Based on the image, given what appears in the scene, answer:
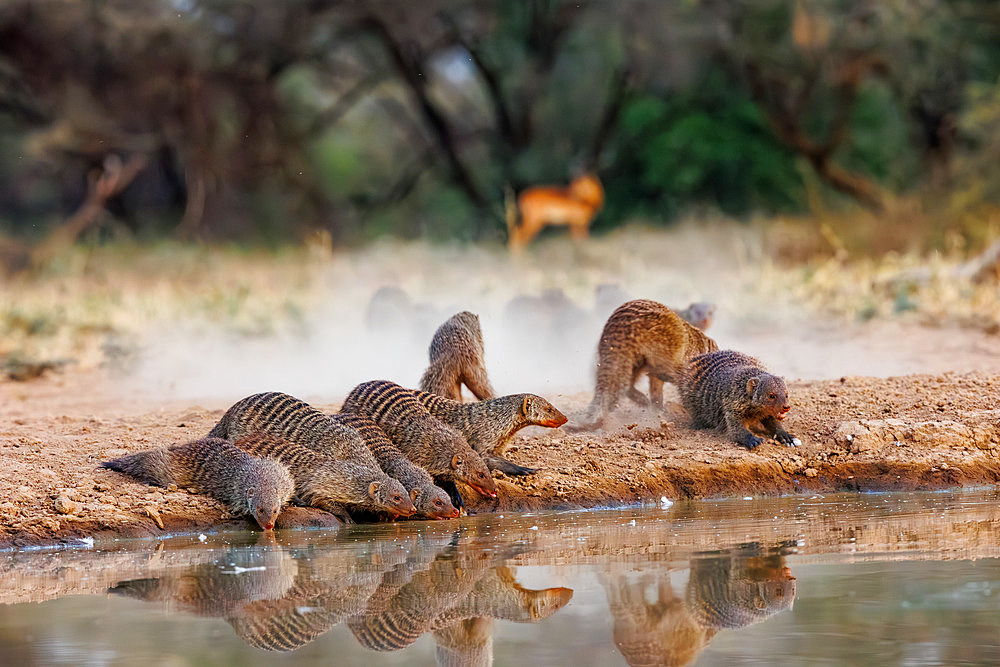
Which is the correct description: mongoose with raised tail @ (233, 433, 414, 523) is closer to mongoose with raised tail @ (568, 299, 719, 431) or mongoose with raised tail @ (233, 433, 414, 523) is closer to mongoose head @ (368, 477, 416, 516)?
mongoose head @ (368, 477, 416, 516)

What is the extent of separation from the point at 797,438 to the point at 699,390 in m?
0.62

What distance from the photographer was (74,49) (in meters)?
17.7

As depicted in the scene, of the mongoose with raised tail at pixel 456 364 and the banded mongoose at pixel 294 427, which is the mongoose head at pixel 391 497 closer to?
the banded mongoose at pixel 294 427

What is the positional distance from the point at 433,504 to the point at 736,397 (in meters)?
1.86

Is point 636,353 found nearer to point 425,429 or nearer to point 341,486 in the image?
point 425,429

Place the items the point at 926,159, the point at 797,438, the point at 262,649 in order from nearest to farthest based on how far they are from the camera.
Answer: the point at 262,649 < the point at 797,438 < the point at 926,159

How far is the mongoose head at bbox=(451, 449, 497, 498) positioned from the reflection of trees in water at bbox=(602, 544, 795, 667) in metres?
1.59

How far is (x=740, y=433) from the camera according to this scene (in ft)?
22.8

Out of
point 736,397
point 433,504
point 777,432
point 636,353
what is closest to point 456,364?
point 636,353

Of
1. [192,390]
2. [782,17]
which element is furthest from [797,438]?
[782,17]

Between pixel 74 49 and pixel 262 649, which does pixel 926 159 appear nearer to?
pixel 74 49

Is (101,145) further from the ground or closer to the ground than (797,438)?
further from the ground

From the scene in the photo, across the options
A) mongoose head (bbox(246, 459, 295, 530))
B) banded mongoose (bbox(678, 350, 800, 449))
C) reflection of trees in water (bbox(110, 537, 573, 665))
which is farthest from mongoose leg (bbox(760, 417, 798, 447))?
mongoose head (bbox(246, 459, 295, 530))

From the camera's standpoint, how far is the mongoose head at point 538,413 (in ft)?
22.0
